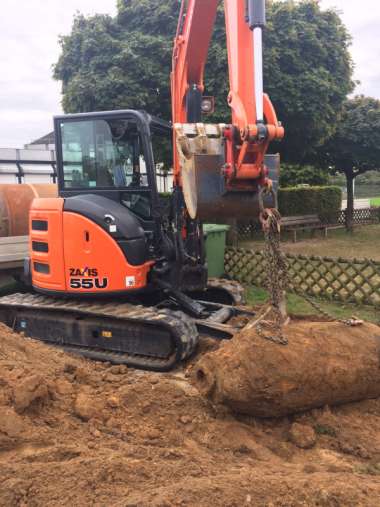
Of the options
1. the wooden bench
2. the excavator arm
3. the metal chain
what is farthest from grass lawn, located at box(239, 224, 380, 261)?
the metal chain

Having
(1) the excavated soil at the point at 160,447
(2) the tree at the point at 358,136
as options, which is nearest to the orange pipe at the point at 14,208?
(1) the excavated soil at the point at 160,447

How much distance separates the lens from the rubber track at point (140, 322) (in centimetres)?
511

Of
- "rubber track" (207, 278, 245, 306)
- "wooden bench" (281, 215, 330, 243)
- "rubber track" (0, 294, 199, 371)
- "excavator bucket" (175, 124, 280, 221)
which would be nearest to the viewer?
"excavator bucket" (175, 124, 280, 221)

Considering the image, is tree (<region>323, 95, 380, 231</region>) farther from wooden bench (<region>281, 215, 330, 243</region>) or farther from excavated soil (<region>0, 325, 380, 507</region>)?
excavated soil (<region>0, 325, 380, 507</region>)

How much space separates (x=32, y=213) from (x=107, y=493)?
401 cm

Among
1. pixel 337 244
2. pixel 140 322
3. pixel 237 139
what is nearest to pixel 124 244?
pixel 140 322

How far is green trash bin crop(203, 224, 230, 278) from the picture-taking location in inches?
376

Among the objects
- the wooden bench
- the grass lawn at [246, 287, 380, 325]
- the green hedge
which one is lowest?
the grass lawn at [246, 287, 380, 325]

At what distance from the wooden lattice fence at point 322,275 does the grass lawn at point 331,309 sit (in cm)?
15

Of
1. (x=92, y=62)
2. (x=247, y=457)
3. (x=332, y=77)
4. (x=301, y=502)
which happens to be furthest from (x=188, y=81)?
(x=332, y=77)

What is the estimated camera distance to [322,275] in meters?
8.77

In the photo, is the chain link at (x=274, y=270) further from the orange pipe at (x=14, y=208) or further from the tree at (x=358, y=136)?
the tree at (x=358, y=136)

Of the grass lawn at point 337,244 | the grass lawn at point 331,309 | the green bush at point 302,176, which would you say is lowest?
the grass lawn at point 331,309

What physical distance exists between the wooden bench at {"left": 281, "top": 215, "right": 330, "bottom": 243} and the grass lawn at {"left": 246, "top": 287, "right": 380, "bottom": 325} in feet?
28.3
